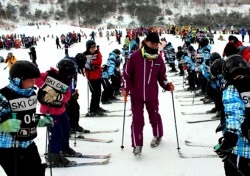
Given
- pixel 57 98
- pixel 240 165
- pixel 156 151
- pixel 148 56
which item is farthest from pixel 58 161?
pixel 240 165

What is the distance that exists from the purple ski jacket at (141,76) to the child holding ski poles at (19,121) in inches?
74.5

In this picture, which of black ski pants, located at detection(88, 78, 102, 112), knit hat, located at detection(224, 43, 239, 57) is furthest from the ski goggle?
black ski pants, located at detection(88, 78, 102, 112)

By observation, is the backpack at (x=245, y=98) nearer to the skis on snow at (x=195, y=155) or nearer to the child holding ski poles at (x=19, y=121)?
the child holding ski poles at (x=19, y=121)

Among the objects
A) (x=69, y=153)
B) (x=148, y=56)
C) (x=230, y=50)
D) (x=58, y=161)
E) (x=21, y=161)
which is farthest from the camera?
(x=230, y=50)

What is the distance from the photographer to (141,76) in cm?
457

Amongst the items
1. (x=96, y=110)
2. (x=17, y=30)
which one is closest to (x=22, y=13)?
(x=17, y=30)

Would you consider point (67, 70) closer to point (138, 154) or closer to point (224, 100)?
point (138, 154)

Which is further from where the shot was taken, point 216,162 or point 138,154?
point 138,154

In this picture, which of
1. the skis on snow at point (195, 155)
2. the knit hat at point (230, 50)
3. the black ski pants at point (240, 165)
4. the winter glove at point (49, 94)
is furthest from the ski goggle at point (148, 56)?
the knit hat at point (230, 50)

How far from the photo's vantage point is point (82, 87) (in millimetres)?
12547

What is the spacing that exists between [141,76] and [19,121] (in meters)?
2.25

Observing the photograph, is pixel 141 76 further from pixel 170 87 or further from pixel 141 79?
pixel 170 87

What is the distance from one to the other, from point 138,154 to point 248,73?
2.49 metres

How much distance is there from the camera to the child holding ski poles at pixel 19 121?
283 centimetres
